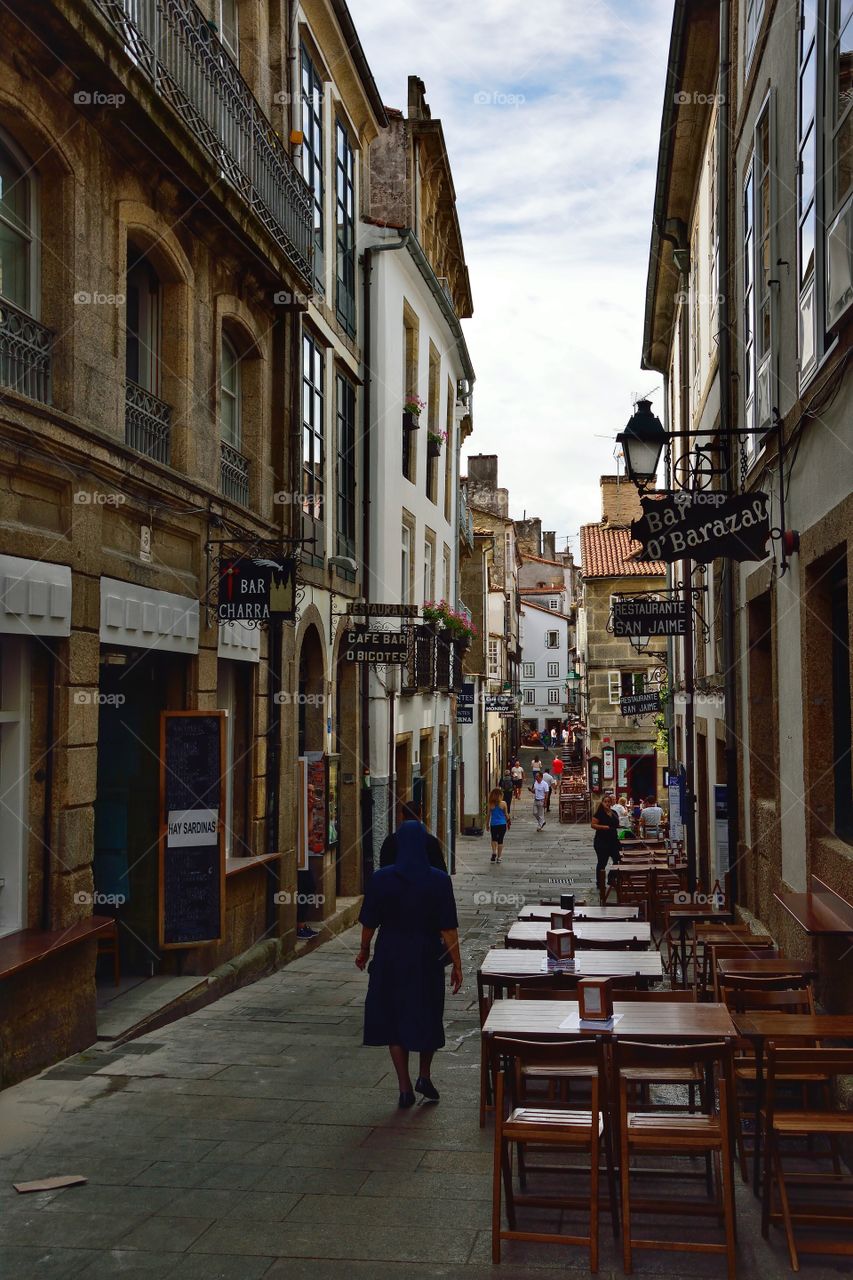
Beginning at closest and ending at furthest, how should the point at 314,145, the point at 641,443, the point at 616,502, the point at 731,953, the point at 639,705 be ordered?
the point at 731,953, the point at 641,443, the point at 314,145, the point at 639,705, the point at 616,502

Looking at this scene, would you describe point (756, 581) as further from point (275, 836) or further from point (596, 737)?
point (596, 737)

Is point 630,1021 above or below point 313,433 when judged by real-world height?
below

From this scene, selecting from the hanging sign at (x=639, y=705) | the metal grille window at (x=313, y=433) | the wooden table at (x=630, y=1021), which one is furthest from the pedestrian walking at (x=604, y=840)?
the wooden table at (x=630, y=1021)

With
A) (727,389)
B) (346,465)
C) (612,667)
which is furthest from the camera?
(612,667)

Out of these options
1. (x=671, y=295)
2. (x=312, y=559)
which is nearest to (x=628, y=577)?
(x=671, y=295)

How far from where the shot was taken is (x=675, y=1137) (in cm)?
527

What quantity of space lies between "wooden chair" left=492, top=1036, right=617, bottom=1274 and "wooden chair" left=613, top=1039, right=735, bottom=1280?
0.12m

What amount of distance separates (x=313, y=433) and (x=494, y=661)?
146 ft

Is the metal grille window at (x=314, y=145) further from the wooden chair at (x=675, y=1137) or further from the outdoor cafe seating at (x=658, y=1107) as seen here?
the wooden chair at (x=675, y=1137)

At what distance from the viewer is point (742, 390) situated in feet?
41.8

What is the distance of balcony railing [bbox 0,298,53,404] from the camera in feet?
26.5

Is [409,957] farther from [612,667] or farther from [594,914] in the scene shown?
[612,667]

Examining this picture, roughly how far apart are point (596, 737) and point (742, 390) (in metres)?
35.9

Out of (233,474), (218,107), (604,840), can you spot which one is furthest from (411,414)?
(218,107)
